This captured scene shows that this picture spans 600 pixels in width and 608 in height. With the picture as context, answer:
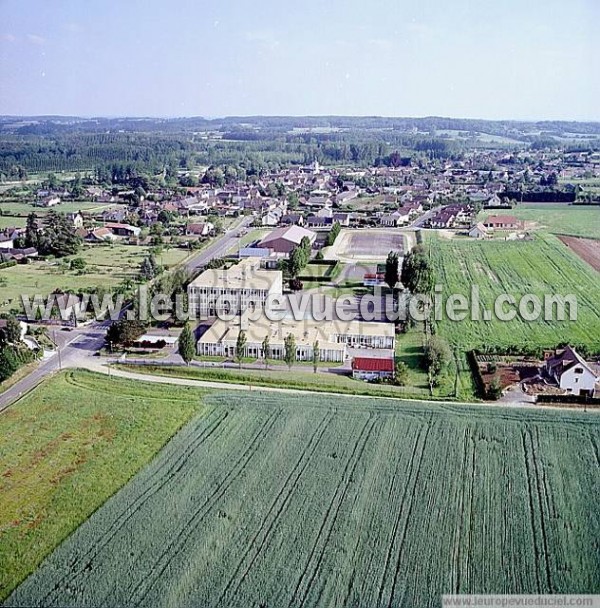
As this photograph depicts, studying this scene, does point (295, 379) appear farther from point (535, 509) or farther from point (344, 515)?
point (535, 509)

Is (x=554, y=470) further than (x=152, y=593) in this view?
Yes

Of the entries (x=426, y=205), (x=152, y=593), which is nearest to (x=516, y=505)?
(x=152, y=593)

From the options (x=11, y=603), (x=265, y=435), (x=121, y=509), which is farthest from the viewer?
(x=265, y=435)

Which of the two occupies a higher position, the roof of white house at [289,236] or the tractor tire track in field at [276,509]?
the roof of white house at [289,236]

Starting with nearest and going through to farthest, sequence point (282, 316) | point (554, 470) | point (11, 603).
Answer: point (11, 603)
point (554, 470)
point (282, 316)

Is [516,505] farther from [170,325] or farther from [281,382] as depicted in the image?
[170,325]

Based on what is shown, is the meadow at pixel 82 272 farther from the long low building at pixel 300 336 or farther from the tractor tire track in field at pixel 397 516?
the tractor tire track in field at pixel 397 516

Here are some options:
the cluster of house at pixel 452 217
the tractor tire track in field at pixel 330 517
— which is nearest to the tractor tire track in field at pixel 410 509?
the tractor tire track in field at pixel 330 517
